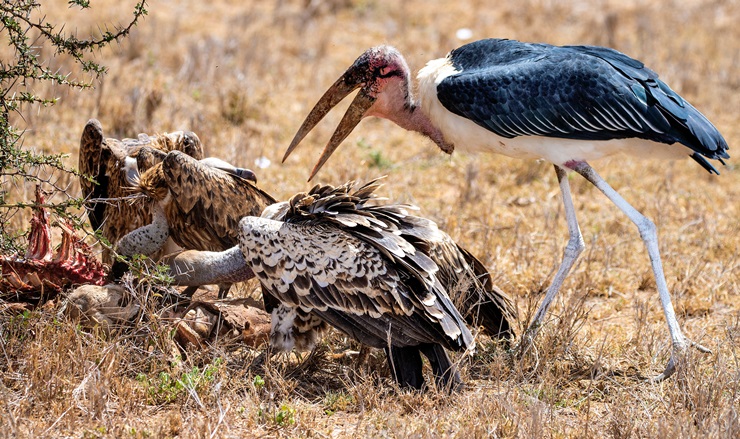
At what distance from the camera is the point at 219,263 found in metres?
5.05

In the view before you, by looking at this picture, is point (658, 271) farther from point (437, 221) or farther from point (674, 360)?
point (437, 221)

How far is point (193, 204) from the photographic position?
17.6 ft

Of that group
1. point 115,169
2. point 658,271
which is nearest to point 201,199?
point 115,169

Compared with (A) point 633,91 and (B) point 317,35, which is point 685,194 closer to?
(A) point 633,91

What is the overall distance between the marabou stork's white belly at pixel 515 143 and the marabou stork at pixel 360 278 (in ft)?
2.40

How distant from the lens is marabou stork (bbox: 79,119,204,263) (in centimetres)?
580

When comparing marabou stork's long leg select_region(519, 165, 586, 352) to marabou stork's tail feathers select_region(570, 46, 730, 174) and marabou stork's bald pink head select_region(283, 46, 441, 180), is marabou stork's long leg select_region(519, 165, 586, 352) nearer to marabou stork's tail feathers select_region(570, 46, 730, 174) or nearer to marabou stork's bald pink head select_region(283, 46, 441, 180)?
marabou stork's tail feathers select_region(570, 46, 730, 174)

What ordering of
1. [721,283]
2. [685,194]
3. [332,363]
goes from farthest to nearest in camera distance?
[685,194] < [721,283] < [332,363]

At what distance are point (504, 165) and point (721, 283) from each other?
8.52 feet

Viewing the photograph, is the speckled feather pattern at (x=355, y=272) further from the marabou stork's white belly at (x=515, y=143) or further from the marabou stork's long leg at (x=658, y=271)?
the marabou stork's long leg at (x=658, y=271)

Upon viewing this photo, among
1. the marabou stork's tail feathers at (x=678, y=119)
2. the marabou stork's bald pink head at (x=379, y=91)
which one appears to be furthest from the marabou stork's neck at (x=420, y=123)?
the marabou stork's tail feathers at (x=678, y=119)

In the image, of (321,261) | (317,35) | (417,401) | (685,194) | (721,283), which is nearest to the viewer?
(417,401)

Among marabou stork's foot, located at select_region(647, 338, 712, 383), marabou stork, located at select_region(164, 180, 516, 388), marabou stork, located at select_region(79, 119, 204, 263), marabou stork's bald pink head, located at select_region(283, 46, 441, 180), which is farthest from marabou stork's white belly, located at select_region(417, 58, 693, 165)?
marabou stork, located at select_region(79, 119, 204, 263)

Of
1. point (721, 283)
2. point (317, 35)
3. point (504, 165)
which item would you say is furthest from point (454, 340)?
point (317, 35)
